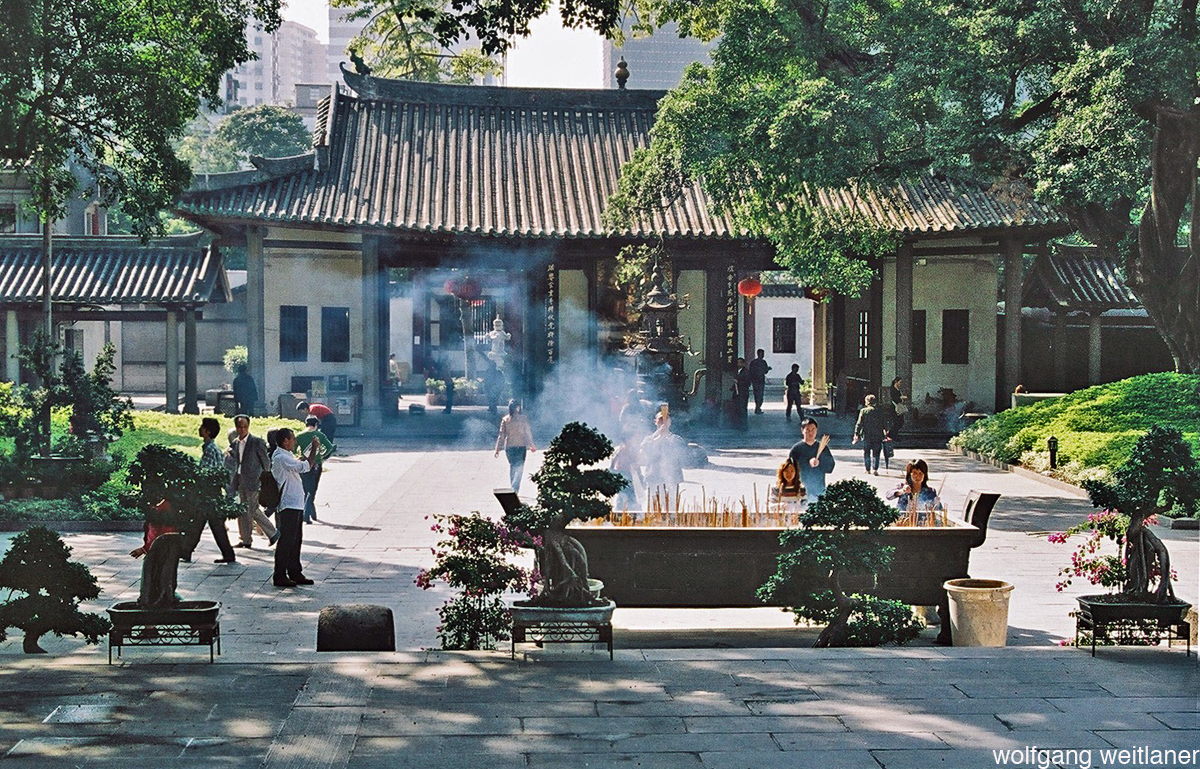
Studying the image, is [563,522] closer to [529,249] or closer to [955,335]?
[529,249]

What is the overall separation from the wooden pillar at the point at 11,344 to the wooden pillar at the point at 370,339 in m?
6.37

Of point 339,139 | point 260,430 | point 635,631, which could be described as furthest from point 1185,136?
point 339,139

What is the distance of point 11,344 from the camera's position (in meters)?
23.5

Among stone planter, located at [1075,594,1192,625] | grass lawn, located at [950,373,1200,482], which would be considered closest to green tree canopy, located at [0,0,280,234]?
stone planter, located at [1075,594,1192,625]

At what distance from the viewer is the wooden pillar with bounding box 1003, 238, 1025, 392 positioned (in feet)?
74.2

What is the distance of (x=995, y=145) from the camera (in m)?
13.8

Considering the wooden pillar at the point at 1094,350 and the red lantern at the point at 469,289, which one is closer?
the wooden pillar at the point at 1094,350

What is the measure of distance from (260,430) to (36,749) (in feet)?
46.7

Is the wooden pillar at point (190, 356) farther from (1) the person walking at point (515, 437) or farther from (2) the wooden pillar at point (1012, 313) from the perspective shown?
(2) the wooden pillar at point (1012, 313)

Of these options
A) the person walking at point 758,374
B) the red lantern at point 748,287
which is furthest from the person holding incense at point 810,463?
the person walking at point 758,374

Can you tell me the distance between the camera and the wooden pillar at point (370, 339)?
74.6ft

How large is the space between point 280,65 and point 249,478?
126328 mm

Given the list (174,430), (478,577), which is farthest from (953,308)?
(478,577)

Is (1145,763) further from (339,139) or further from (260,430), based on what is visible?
(339,139)
